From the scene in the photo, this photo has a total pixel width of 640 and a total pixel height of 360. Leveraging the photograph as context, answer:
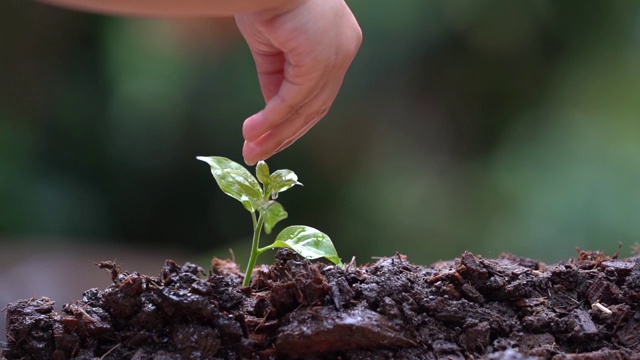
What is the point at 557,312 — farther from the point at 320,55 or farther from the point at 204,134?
the point at 204,134

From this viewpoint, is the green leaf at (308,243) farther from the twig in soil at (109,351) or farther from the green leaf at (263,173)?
the twig in soil at (109,351)

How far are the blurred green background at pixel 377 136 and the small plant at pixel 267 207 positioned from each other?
1.25 m

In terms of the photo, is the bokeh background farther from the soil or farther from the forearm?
the forearm

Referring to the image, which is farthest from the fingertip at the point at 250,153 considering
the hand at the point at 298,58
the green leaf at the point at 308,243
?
the green leaf at the point at 308,243

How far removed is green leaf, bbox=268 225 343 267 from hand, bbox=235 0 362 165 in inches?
4.3

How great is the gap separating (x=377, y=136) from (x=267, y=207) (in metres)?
1.48

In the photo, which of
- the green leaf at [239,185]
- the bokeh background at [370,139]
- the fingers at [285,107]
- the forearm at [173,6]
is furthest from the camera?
the bokeh background at [370,139]

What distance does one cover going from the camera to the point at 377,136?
7.54ft

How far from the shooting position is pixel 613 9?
2172 mm

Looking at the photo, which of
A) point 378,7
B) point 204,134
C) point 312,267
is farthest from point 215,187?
point 312,267

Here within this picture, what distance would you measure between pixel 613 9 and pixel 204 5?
1910mm

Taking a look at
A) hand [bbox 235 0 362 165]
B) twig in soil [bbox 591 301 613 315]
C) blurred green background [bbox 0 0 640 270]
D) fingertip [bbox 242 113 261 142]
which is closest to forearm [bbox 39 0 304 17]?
hand [bbox 235 0 362 165]

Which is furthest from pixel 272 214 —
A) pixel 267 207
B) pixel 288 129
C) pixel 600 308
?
pixel 600 308

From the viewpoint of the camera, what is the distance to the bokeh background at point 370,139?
2043 millimetres
